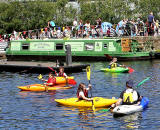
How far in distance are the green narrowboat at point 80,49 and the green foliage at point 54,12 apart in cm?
570

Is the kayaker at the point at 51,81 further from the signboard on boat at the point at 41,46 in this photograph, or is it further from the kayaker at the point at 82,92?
the signboard on boat at the point at 41,46

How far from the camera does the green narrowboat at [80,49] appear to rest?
48.9m

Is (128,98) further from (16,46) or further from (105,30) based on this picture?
(16,46)

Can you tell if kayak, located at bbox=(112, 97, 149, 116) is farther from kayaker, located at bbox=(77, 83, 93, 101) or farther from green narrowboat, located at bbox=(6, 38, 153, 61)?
green narrowboat, located at bbox=(6, 38, 153, 61)

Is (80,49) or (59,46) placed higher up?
(59,46)

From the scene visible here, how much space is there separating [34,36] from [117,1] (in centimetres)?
1045

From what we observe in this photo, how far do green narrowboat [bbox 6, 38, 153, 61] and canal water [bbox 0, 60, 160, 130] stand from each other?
43.6 feet

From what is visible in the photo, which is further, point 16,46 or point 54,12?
point 54,12

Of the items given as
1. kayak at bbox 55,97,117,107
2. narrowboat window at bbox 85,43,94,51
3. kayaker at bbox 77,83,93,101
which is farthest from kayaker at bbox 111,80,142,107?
narrowboat window at bbox 85,43,94,51

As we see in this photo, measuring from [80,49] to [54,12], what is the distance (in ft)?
35.5

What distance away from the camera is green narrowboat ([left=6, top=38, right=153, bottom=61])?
48938mm

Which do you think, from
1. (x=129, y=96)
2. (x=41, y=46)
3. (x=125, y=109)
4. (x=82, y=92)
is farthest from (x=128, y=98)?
(x=41, y=46)

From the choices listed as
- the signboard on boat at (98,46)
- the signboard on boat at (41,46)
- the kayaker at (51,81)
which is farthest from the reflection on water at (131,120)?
the signboard on boat at (41,46)

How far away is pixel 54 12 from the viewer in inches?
2383
